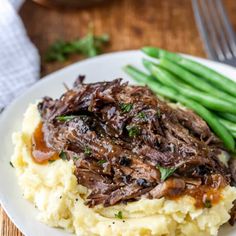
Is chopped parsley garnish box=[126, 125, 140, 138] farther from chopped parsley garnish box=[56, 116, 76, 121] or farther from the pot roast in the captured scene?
chopped parsley garnish box=[56, 116, 76, 121]

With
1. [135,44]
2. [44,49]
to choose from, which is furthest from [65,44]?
[135,44]

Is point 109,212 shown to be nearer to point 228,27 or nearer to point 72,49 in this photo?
point 72,49

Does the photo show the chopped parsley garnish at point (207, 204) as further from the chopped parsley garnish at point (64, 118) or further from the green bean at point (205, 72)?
the green bean at point (205, 72)

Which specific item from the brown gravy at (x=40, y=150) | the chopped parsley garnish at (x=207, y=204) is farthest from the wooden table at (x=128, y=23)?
the chopped parsley garnish at (x=207, y=204)

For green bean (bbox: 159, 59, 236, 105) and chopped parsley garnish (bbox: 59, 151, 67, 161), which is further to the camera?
green bean (bbox: 159, 59, 236, 105)

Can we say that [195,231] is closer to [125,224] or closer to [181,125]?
[125,224]

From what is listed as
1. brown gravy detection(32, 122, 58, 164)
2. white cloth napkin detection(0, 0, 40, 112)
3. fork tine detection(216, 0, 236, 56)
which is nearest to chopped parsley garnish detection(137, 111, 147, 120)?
brown gravy detection(32, 122, 58, 164)
